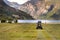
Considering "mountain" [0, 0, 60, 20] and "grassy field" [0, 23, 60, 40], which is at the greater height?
"mountain" [0, 0, 60, 20]

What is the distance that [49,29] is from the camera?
7.13 ft

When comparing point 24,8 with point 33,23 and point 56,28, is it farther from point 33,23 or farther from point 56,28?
point 56,28

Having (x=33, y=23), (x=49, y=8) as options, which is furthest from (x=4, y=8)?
(x=49, y=8)

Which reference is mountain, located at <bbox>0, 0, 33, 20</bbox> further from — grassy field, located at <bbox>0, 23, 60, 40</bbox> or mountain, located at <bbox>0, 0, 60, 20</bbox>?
grassy field, located at <bbox>0, 23, 60, 40</bbox>

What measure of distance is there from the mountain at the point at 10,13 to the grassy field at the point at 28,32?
132 millimetres

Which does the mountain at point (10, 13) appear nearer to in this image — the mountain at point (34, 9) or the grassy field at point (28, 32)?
the mountain at point (34, 9)

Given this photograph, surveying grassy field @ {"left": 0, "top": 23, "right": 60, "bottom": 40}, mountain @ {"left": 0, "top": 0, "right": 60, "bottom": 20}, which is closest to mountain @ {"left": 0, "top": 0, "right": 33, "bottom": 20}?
mountain @ {"left": 0, "top": 0, "right": 60, "bottom": 20}

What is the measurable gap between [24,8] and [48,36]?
603 mm

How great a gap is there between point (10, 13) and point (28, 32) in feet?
1.41

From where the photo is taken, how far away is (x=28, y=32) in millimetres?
2146

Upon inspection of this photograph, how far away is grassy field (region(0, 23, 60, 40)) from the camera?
2.12m

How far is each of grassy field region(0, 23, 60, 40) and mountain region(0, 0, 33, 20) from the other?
0.13 meters

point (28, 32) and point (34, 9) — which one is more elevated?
point (34, 9)

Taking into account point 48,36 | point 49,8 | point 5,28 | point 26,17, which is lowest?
point 48,36
